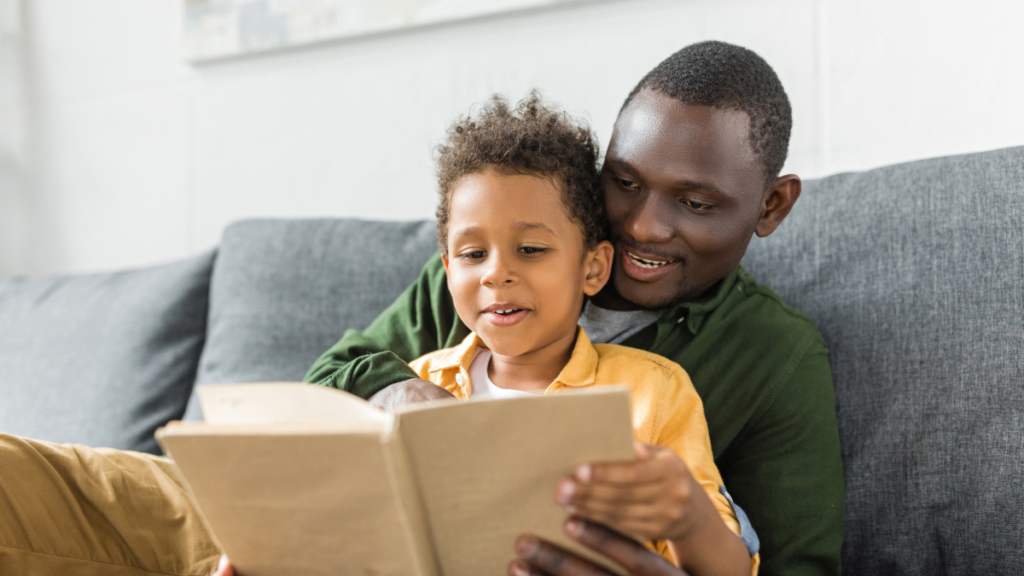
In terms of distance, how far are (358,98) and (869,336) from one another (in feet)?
4.52

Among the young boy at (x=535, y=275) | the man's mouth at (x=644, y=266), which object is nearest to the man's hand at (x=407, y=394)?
the young boy at (x=535, y=275)

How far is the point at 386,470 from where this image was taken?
0.57 m

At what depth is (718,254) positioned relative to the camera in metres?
1.03

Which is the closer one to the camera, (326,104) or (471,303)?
(471,303)

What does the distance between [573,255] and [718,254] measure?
22cm

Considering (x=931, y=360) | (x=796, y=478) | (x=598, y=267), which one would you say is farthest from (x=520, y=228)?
(x=931, y=360)

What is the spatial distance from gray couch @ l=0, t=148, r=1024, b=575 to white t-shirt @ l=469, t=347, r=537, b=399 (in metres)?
0.37

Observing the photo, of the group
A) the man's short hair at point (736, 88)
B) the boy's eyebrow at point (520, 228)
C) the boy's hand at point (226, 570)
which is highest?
the man's short hair at point (736, 88)

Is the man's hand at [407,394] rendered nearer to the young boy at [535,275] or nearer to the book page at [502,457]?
the young boy at [535,275]

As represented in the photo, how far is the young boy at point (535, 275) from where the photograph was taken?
880mm

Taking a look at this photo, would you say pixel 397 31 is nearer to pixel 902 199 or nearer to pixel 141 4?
pixel 141 4

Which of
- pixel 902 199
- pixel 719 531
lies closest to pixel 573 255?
pixel 719 531

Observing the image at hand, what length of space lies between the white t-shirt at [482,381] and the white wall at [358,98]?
2.58ft

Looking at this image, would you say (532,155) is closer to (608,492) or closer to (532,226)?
(532,226)
